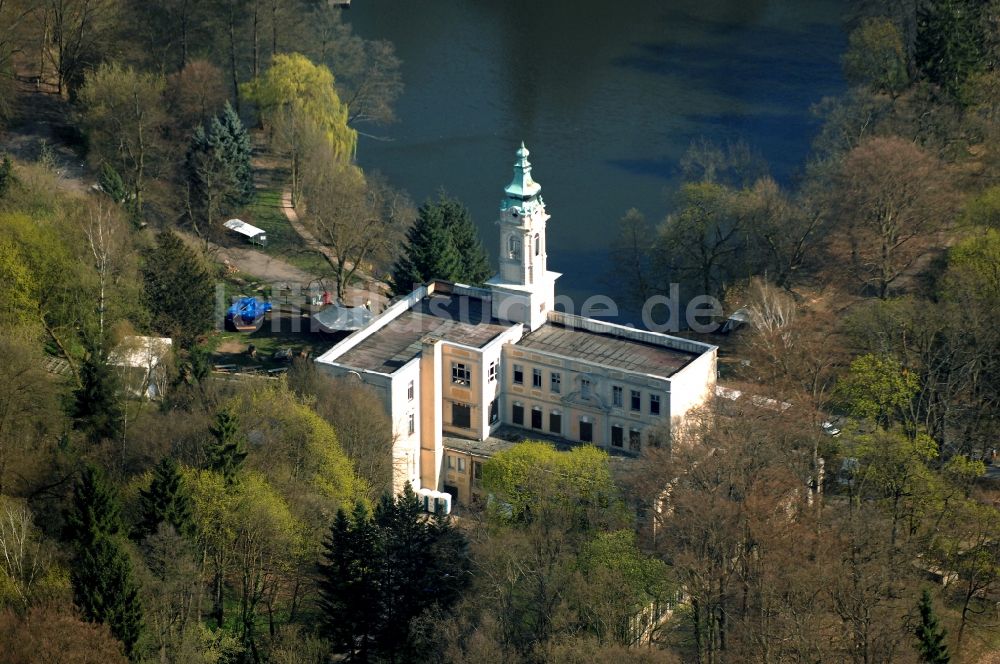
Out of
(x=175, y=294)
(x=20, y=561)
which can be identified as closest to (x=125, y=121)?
(x=175, y=294)

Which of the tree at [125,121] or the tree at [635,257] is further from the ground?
the tree at [125,121]

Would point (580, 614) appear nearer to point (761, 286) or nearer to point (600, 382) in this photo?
point (600, 382)

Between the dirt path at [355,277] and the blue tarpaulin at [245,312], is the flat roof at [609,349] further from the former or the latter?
the blue tarpaulin at [245,312]

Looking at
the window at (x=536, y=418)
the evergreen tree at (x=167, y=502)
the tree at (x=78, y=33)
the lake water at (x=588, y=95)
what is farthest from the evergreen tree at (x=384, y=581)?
the tree at (x=78, y=33)

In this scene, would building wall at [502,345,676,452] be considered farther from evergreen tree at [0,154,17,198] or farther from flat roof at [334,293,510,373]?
evergreen tree at [0,154,17,198]

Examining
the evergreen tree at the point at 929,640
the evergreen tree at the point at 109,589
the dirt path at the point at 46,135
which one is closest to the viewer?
the evergreen tree at the point at 109,589

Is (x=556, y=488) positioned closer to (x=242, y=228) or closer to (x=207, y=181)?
(x=242, y=228)
